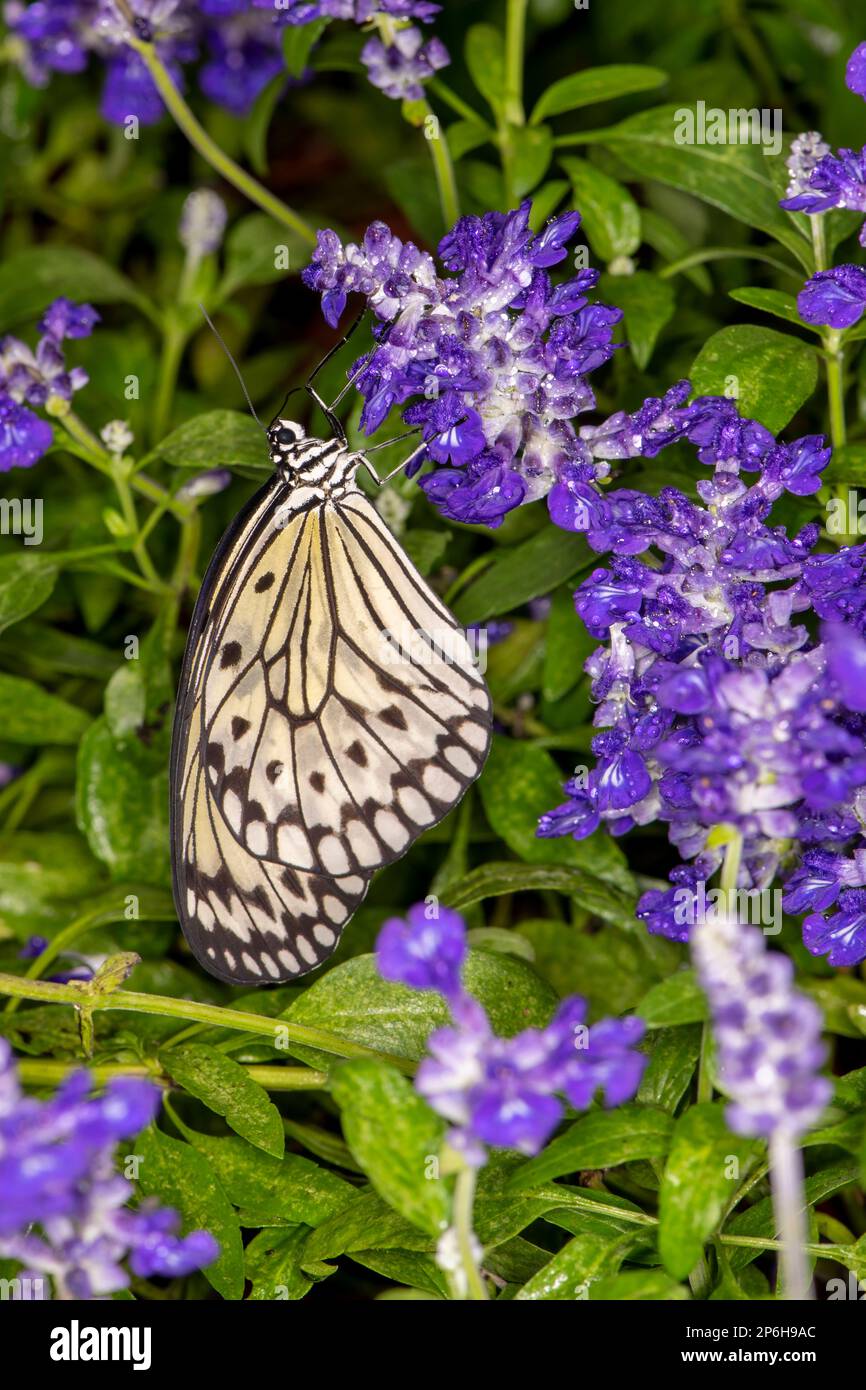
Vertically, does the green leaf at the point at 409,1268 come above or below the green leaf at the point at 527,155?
below

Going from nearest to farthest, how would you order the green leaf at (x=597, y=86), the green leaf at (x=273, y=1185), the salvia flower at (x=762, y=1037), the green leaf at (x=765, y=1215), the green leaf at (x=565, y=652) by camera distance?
the salvia flower at (x=762, y=1037) → the green leaf at (x=765, y=1215) → the green leaf at (x=273, y=1185) → the green leaf at (x=565, y=652) → the green leaf at (x=597, y=86)

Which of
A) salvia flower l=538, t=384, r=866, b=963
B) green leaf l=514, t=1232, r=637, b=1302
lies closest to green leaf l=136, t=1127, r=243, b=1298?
green leaf l=514, t=1232, r=637, b=1302

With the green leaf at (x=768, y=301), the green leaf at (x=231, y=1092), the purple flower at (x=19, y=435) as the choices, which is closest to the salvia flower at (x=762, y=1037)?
the green leaf at (x=231, y=1092)

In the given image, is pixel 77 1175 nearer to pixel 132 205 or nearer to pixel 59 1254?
pixel 59 1254

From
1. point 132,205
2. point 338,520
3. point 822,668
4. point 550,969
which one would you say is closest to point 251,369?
point 132,205

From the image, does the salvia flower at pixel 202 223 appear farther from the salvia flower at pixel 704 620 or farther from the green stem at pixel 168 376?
the salvia flower at pixel 704 620

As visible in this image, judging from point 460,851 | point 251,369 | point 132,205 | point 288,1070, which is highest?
point 132,205

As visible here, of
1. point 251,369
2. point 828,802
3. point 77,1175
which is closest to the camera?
point 77,1175
